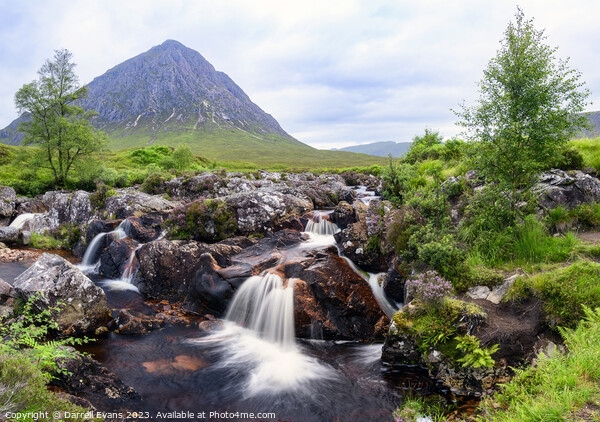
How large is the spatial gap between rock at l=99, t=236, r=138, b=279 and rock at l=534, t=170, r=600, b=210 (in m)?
21.4

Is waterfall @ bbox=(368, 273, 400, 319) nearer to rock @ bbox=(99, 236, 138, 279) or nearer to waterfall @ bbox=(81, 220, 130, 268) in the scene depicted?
rock @ bbox=(99, 236, 138, 279)

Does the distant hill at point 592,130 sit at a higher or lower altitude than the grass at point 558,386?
higher

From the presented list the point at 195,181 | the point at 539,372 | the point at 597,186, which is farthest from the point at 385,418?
the point at 195,181

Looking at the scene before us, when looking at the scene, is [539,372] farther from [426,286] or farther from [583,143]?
[583,143]

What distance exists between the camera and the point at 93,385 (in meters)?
7.75

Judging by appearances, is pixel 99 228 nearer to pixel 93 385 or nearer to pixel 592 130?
pixel 93 385

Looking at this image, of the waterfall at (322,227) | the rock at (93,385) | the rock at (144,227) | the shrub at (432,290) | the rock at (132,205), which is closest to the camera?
the rock at (93,385)

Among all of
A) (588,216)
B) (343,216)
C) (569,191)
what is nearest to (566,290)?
(588,216)

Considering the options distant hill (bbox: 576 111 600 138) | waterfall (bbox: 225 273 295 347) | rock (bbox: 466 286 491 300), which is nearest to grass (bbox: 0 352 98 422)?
waterfall (bbox: 225 273 295 347)

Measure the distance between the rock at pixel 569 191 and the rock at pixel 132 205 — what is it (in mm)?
23277

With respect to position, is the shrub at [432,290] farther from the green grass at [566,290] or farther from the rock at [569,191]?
the rock at [569,191]

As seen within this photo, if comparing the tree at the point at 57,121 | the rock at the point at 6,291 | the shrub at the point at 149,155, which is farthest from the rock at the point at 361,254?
the shrub at the point at 149,155

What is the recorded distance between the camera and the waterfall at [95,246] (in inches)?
792

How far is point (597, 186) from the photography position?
11.3 m
